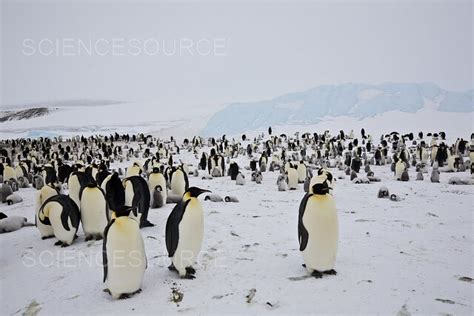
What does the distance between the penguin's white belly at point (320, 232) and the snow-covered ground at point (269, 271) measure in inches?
7.2

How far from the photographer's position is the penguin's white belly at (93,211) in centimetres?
505

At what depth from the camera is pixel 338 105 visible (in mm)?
33344

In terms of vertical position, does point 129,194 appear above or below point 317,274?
above

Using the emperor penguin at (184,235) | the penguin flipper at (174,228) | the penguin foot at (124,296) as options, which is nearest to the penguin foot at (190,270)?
the emperor penguin at (184,235)

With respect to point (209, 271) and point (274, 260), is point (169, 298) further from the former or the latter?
point (274, 260)

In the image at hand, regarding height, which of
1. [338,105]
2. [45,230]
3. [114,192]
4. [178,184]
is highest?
[338,105]

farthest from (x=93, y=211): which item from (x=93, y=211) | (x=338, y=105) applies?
(x=338, y=105)

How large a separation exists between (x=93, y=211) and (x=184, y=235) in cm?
187

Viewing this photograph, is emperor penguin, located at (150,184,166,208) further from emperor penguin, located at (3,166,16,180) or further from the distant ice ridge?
the distant ice ridge

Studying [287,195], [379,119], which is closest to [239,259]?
[287,195]

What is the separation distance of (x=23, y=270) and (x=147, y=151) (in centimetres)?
1722

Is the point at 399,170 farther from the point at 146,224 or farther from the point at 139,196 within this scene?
the point at 139,196

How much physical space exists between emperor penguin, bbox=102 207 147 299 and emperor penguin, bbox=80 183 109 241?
64.8 inches

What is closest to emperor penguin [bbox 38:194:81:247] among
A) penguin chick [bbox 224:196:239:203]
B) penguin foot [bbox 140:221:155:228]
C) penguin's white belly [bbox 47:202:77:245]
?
penguin's white belly [bbox 47:202:77:245]
